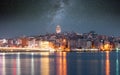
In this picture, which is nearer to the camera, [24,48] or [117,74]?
[117,74]

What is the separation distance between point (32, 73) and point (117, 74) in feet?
15.2

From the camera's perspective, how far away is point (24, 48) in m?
88.1

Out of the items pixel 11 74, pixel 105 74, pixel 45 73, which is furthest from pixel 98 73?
pixel 11 74

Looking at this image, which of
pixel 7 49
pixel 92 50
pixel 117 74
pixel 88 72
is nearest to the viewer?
pixel 117 74

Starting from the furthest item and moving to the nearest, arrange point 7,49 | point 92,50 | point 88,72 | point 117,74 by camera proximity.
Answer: point 92,50
point 7,49
point 88,72
point 117,74

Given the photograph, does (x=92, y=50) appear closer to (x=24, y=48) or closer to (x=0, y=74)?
(x=24, y=48)

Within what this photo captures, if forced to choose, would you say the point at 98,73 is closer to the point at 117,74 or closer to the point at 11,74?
the point at 117,74

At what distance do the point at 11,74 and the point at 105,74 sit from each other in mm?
4948

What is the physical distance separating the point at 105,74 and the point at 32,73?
4023mm

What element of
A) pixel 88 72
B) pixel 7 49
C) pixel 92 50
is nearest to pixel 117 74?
pixel 88 72

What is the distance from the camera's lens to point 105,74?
2614cm

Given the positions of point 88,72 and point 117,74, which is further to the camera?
point 88,72

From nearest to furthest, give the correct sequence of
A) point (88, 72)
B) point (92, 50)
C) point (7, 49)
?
point (88, 72)
point (7, 49)
point (92, 50)

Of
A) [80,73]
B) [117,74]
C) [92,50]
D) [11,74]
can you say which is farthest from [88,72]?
[92,50]
